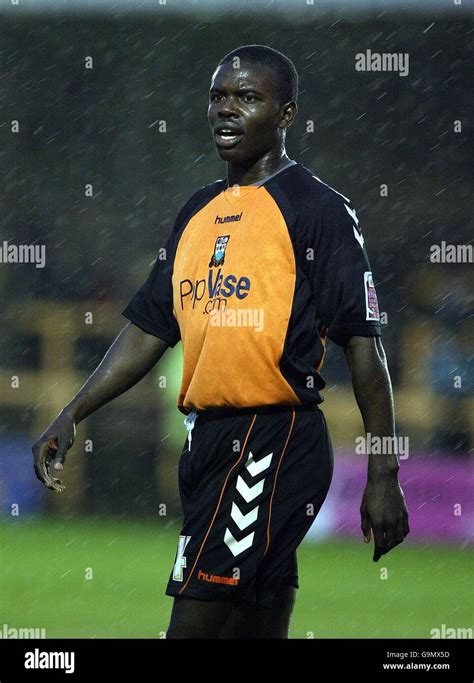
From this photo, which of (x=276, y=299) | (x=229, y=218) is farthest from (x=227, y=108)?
(x=276, y=299)

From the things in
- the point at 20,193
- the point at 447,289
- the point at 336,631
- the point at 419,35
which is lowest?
the point at 336,631

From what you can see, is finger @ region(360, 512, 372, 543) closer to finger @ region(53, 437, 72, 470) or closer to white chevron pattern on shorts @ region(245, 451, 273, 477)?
white chevron pattern on shorts @ region(245, 451, 273, 477)

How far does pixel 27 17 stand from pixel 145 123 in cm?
137

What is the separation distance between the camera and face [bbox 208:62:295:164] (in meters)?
3.97

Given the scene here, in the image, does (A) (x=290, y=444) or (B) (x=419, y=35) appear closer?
(A) (x=290, y=444)

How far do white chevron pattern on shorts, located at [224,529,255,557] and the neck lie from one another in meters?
1.08

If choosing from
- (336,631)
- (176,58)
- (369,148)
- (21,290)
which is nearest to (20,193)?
(21,290)

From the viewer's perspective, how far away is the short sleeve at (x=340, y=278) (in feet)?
12.5

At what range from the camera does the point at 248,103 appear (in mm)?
3977

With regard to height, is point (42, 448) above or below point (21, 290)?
below

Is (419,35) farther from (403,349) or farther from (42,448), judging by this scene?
(42,448)

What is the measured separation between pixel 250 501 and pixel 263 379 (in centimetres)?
35

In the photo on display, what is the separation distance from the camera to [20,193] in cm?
1166

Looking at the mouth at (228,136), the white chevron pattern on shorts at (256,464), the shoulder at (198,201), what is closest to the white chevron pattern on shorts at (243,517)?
the white chevron pattern on shorts at (256,464)
